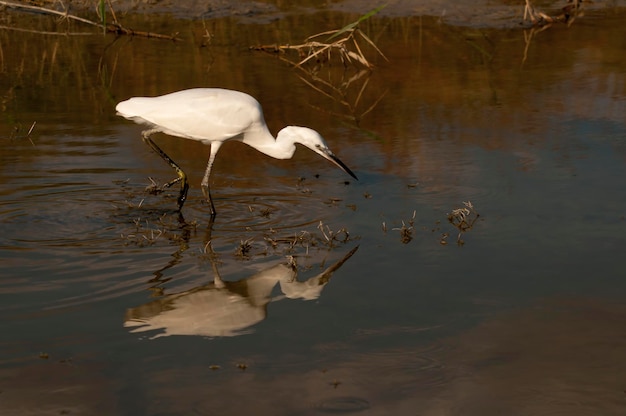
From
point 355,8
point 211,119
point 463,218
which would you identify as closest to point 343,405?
point 463,218

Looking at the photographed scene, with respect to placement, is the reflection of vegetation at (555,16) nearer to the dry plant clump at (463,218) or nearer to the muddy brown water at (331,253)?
the muddy brown water at (331,253)

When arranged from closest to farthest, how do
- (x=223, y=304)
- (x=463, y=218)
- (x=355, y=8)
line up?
1. (x=223, y=304)
2. (x=463, y=218)
3. (x=355, y=8)

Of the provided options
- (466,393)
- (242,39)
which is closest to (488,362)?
(466,393)

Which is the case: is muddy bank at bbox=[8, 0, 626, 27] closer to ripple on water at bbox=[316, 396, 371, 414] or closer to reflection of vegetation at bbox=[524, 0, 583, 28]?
reflection of vegetation at bbox=[524, 0, 583, 28]

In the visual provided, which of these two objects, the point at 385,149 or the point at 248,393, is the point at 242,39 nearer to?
the point at 385,149

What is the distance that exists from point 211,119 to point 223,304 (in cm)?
215

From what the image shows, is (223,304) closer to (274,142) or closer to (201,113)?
(201,113)

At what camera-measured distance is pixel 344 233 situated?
6.51 meters

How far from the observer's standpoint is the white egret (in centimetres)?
719

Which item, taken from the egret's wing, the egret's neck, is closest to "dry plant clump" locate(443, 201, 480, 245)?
the egret's neck

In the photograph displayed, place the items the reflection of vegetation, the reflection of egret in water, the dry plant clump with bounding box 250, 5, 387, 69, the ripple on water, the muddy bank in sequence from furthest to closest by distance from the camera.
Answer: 1. the muddy bank
2. the reflection of vegetation
3. the dry plant clump with bounding box 250, 5, 387, 69
4. the reflection of egret in water
5. the ripple on water

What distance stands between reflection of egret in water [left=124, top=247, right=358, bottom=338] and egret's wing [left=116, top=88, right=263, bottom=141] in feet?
5.14

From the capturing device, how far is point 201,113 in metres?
7.18

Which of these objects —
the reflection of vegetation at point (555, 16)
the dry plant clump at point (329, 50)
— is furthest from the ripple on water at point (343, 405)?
the reflection of vegetation at point (555, 16)
